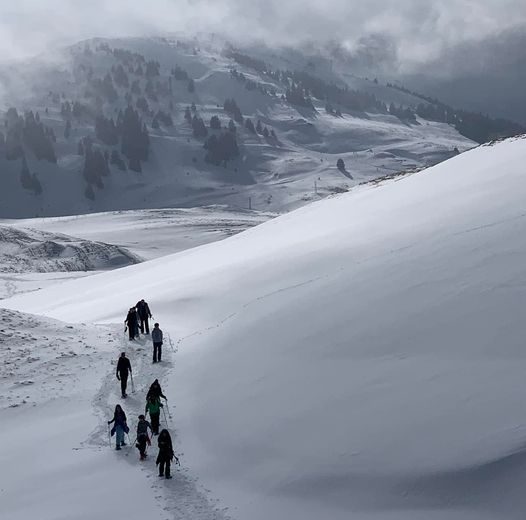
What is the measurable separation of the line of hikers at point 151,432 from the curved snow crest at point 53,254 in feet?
276

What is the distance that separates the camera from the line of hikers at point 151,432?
1304 cm

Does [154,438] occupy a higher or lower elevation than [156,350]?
lower

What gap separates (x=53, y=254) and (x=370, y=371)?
307 feet

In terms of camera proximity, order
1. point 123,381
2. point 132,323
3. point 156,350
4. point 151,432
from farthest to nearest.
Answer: point 132,323 < point 156,350 < point 123,381 < point 151,432

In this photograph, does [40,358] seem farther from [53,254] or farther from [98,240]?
[98,240]

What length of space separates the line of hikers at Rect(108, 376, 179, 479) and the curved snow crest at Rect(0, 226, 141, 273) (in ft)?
276

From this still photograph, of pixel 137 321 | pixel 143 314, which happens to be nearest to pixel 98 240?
pixel 143 314

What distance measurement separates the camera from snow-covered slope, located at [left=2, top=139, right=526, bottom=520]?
10.8 metres

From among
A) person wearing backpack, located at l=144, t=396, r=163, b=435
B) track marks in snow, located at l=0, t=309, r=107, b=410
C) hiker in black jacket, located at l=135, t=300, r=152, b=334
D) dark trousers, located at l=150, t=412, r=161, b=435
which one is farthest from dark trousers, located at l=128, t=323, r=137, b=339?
dark trousers, located at l=150, t=412, r=161, b=435

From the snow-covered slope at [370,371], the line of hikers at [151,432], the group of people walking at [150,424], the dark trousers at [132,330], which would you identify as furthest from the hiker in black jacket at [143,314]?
the line of hikers at [151,432]

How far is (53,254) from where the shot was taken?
10156cm

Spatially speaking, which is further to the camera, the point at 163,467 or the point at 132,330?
the point at 132,330

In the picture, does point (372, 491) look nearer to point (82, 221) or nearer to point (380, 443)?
point (380, 443)

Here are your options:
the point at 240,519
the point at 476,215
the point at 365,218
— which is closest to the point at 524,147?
the point at 365,218
